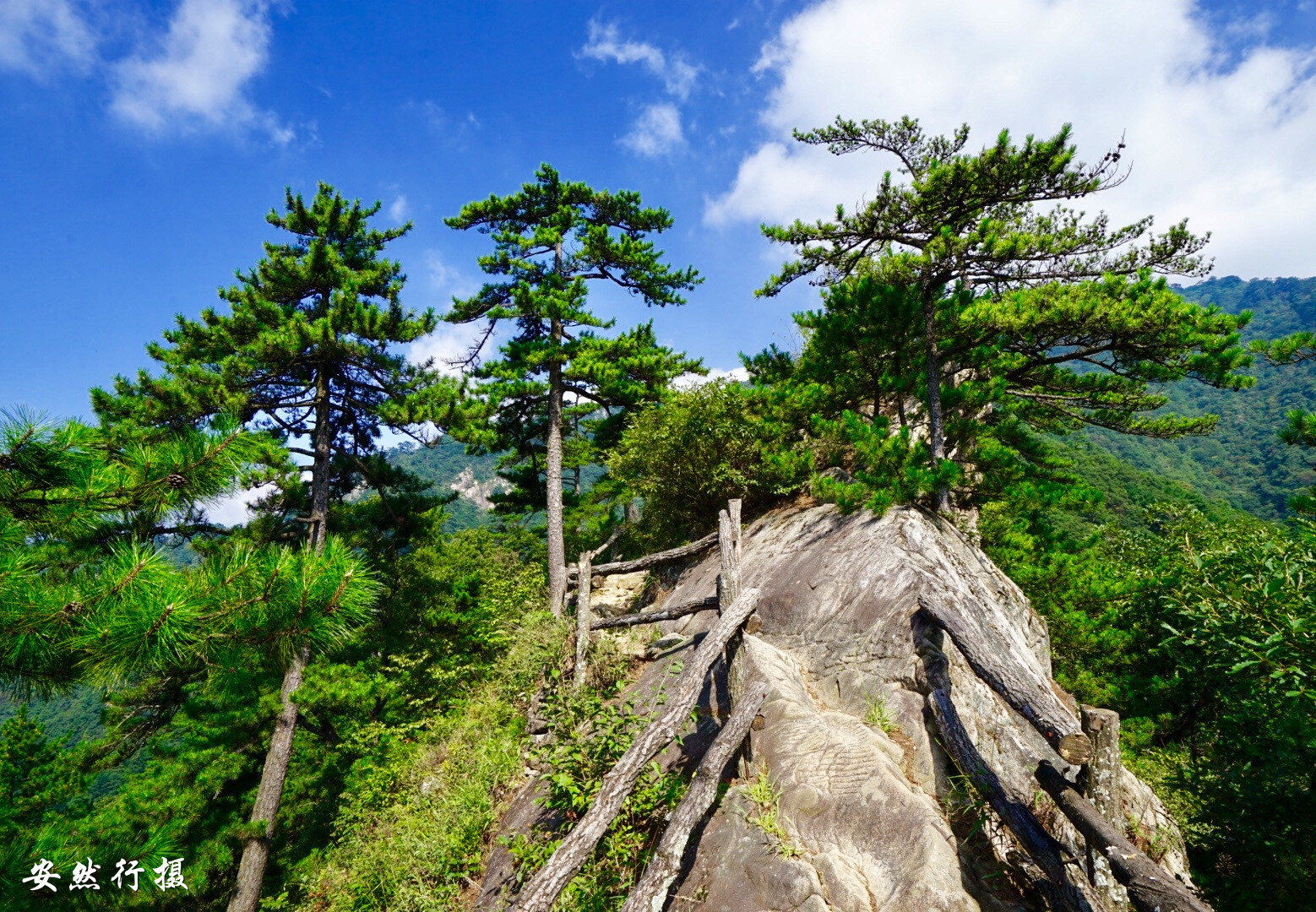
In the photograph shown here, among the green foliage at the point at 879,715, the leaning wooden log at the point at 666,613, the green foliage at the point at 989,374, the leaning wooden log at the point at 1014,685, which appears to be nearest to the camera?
the leaning wooden log at the point at 1014,685

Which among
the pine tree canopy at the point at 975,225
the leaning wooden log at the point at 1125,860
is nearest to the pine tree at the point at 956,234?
the pine tree canopy at the point at 975,225

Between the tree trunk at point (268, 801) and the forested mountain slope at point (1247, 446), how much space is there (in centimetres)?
6872

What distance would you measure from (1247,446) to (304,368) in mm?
108100

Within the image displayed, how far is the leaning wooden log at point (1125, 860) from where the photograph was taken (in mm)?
3139

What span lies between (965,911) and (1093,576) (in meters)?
9.01

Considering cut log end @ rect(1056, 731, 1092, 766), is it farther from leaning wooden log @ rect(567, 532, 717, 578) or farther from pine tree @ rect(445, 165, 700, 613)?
pine tree @ rect(445, 165, 700, 613)

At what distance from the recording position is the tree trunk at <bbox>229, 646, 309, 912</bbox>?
10.7 meters

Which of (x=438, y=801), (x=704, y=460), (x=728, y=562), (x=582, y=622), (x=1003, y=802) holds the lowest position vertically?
(x=438, y=801)

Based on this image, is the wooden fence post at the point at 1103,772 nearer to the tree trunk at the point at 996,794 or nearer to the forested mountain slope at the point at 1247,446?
the tree trunk at the point at 996,794

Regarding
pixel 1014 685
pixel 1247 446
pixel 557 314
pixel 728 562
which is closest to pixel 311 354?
pixel 557 314

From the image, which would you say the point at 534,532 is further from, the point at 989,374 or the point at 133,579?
the point at 133,579

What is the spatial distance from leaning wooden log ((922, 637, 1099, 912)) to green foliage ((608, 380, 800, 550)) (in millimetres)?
5023

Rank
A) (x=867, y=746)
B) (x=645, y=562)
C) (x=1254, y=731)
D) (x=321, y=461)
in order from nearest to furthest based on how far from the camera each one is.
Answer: (x=1254, y=731)
(x=867, y=746)
(x=645, y=562)
(x=321, y=461)

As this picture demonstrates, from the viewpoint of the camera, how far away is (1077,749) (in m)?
4.09
